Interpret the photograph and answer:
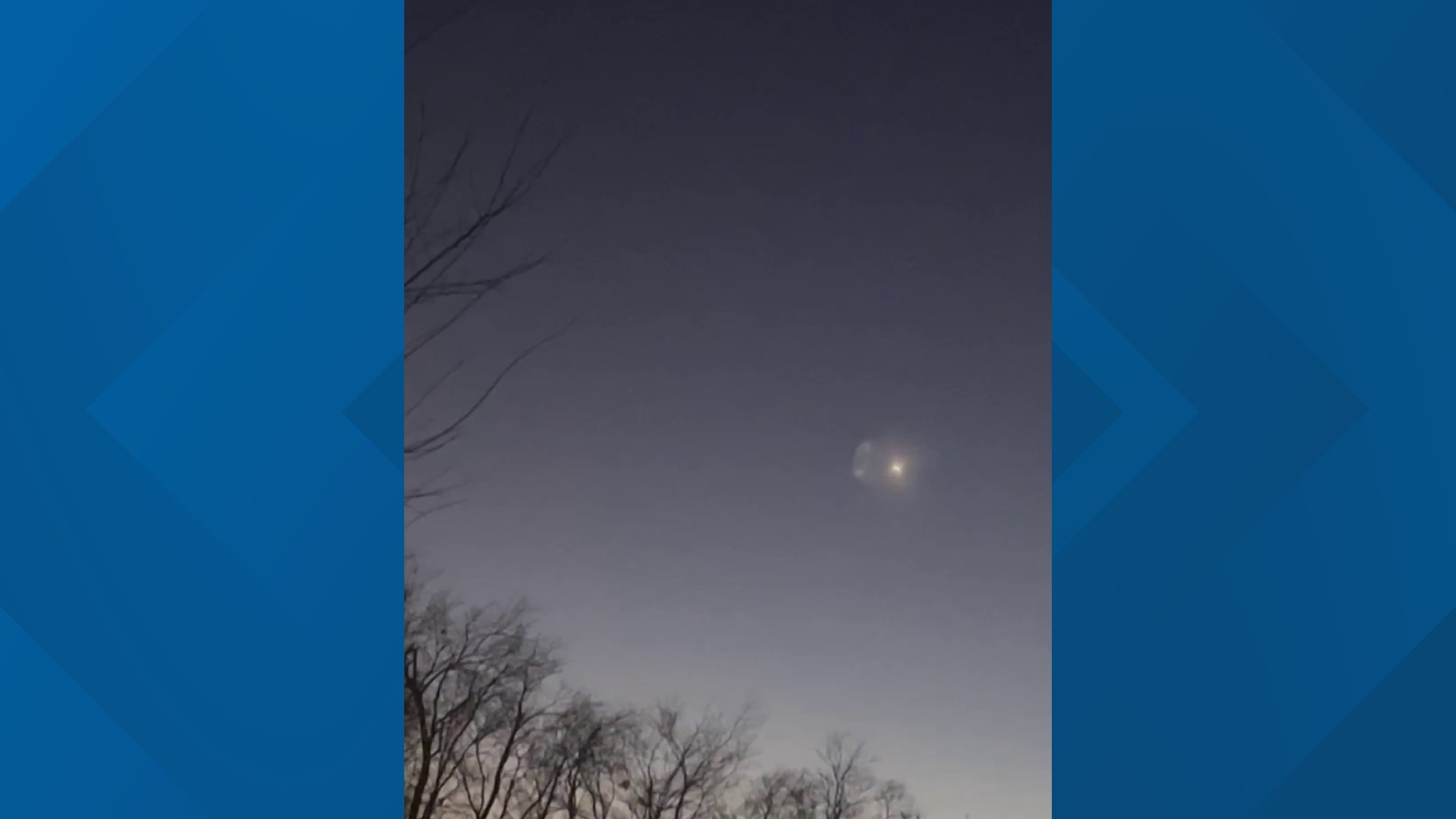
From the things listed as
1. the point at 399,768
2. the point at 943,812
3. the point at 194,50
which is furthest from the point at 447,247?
the point at 943,812

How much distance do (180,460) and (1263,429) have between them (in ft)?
5.66

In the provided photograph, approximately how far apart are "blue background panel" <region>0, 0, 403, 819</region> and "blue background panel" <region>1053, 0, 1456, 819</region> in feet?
3.68

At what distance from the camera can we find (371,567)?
1.91 metres

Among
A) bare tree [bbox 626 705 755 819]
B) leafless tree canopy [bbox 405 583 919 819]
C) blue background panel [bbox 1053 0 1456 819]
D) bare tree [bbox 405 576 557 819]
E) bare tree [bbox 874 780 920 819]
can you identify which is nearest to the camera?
blue background panel [bbox 1053 0 1456 819]

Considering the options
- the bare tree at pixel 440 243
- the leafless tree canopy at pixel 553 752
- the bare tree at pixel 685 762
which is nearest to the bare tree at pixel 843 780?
the leafless tree canopy at pixel 553 752

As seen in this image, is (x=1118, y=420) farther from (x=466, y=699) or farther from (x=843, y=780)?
(x=843, y=780)

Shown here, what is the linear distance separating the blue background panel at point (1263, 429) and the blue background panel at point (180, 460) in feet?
3.68

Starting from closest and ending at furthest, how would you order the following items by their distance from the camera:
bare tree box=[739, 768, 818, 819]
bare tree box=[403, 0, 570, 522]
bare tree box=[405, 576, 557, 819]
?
bare tree box=[403, 0, 570, 522]
bare tree box=[405, 576, 557, 819]
bare tree box=[739, 768, 818, 819]

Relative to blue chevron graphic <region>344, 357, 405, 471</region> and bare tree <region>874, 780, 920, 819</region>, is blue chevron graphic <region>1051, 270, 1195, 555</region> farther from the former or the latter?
bare tree <region>874, 780, 920, 819</region>

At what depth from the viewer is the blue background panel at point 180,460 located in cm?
188

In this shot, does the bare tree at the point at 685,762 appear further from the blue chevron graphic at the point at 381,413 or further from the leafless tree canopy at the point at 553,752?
the blue chevron graphic at the point at 381,413

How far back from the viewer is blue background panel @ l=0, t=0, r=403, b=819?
6.18 ft

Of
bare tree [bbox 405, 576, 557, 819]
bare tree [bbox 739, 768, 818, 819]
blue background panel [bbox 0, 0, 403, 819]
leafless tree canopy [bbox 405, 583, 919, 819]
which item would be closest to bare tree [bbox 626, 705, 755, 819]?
leafless tree canopy [bbox 405, 583, 919, 819]

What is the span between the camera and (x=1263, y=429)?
1.86m
